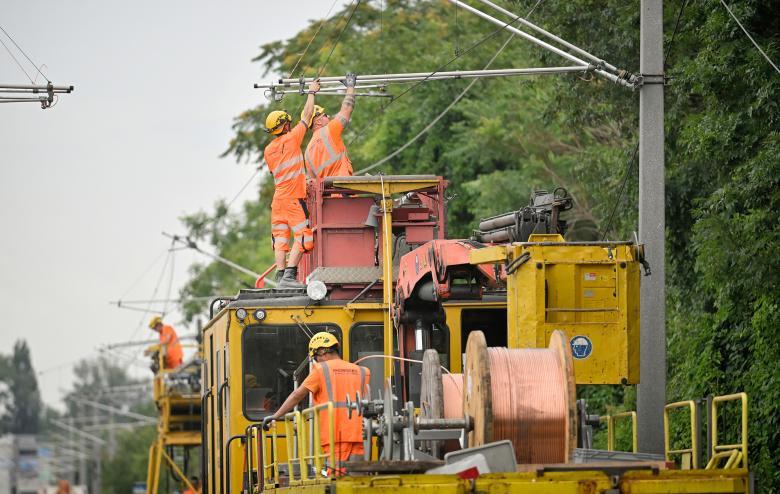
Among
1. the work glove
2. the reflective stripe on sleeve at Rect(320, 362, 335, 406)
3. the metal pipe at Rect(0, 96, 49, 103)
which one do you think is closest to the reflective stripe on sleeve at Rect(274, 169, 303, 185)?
the work glove

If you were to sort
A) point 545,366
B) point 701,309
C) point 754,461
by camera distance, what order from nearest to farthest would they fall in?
point 545,366, point 754,461, point 701,309

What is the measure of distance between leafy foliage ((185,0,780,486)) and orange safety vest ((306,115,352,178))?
4483mm

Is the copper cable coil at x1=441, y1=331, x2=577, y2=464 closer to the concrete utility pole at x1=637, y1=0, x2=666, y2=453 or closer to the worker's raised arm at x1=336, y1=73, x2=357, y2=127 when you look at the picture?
the concrete utility pole at x1=637, y1=0, x2=666, y2=453

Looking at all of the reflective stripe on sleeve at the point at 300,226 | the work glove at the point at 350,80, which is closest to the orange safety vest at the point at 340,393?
the reflective stripe on sleeve at the point at 300,226

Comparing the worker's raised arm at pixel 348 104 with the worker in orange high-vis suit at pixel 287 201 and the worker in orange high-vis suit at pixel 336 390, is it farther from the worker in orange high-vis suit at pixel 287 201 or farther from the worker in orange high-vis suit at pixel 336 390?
the worker in orange high-vis suit at pixel 336 390

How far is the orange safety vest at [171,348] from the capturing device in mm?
32000

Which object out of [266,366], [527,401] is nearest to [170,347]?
[266,366]

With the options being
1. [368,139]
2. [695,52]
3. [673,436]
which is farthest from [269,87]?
[368,139]

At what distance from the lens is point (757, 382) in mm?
20438

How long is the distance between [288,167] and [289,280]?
133cm

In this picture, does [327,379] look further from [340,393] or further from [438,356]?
[438,356]

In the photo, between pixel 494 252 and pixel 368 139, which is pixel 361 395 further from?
pixel 368 139

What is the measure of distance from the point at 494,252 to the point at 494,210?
20.2 meters

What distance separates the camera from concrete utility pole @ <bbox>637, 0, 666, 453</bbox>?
16734 mm
